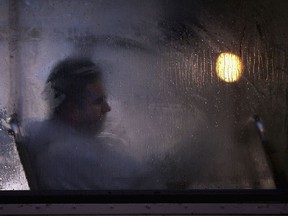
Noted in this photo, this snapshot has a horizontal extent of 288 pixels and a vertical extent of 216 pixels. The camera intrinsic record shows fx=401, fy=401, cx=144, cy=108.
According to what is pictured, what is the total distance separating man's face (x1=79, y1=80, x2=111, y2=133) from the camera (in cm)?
158

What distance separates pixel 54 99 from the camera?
160 centimetres

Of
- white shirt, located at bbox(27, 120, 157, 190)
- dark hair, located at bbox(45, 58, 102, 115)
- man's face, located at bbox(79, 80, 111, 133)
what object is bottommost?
white shirt, located at bbox(27, 120, 157, 190)

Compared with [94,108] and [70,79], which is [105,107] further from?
[70,79]

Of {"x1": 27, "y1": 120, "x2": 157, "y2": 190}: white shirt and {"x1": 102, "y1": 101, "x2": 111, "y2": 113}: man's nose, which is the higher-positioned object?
{"x1": 102, "y1": 101, "x2": 111, "y2": 113}: man's nose

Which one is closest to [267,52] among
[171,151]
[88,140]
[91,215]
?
[171,151]

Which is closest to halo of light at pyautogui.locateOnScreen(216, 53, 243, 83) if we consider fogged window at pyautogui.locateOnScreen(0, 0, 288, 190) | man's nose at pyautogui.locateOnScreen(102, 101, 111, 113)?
fogged window at pyautogui.locateOnScreen(0, 0, 288, 190)

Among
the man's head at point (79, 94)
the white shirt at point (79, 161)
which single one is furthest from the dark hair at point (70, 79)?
the white shirt at point (79, 161)

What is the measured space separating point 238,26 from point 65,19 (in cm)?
69

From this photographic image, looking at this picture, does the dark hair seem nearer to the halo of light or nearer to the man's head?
the man's head

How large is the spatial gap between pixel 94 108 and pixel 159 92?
0.26m

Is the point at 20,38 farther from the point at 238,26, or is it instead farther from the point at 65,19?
the point at 238,26

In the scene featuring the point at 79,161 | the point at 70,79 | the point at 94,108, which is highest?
the point at 70,79

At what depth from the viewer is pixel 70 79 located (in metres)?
1.59

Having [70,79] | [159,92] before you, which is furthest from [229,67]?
[70,79]
